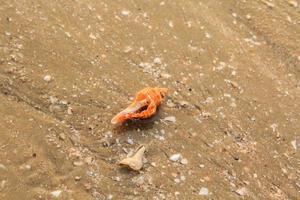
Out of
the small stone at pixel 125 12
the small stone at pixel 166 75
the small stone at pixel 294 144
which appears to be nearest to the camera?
the small stone at pixel 294 144

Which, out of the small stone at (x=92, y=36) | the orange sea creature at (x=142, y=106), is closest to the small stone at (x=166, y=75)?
the orange sea creature at (x=142, y=106)

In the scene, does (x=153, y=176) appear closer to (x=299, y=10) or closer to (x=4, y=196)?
(x=4, y=196)

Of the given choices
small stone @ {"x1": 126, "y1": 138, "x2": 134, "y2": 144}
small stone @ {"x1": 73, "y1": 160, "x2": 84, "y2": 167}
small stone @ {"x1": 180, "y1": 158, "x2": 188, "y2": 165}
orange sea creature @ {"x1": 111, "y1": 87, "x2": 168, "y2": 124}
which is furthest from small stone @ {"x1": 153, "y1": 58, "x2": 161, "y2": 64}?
small stone @ {"x1": 73, "y1": 160, "x2": 84, "y2": 167}

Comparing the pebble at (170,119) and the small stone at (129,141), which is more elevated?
the pebble at (170,119)

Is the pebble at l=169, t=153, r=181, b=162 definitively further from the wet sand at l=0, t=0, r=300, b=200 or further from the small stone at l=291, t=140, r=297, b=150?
the small stone at l=291, t=140, r=297, b=150

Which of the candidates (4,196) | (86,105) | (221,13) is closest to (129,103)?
(86,105)

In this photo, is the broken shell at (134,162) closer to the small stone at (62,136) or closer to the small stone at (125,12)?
the small stone at (62,136)

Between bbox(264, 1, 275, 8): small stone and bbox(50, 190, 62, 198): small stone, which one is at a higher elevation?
bbox(264, 1, 275, 8): small stone
